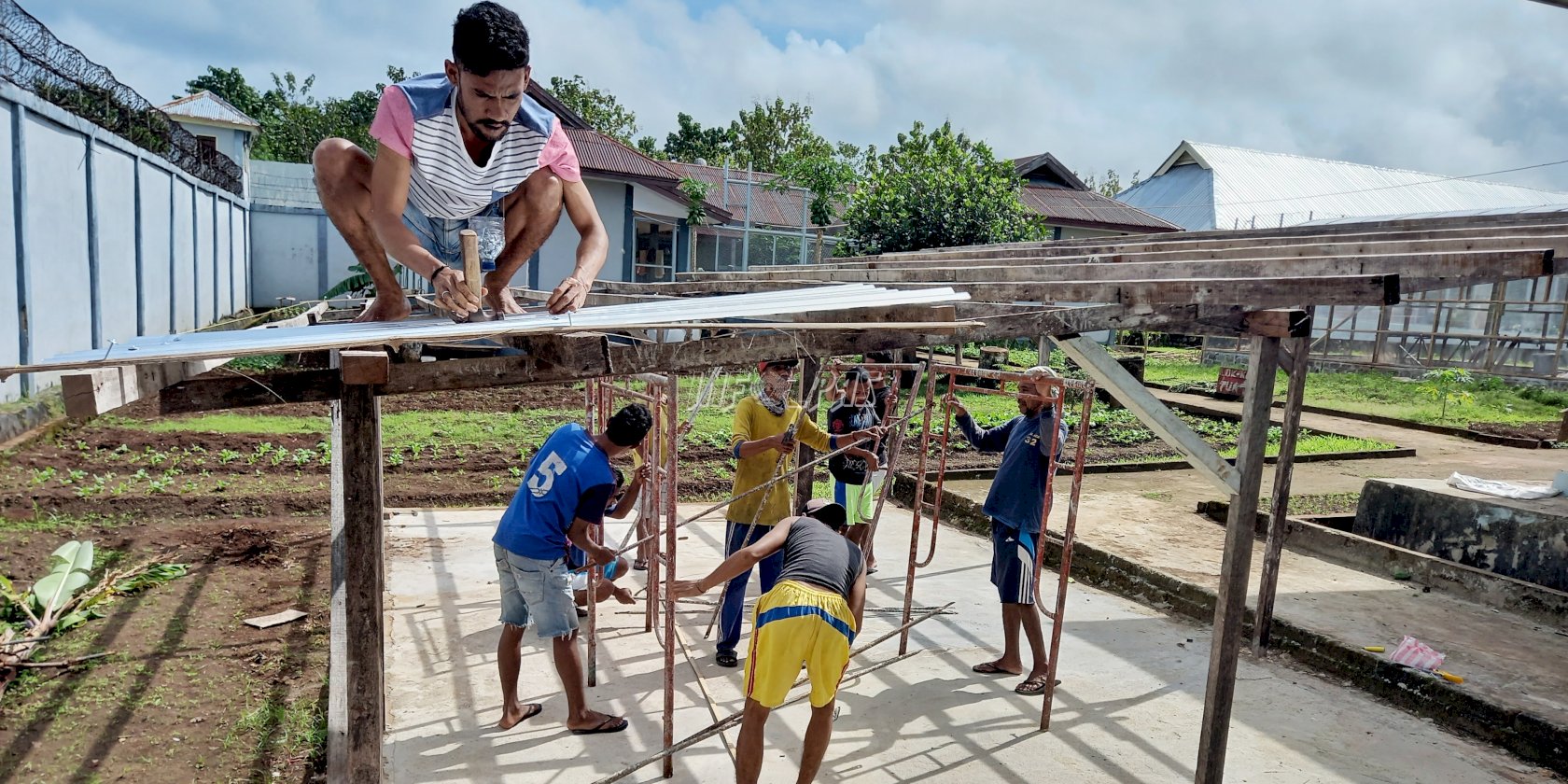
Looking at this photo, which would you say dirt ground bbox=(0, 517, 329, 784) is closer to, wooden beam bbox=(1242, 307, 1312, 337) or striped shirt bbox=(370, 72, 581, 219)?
striped shirt bbox=(370, 72, 581, 219)

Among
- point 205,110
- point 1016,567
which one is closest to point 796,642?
point 1016,567

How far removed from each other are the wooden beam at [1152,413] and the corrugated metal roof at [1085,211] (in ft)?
75.3

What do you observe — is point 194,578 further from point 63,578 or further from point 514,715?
point 514,715

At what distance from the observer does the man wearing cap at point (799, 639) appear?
13.2 ft

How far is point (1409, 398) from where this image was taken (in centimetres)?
1939

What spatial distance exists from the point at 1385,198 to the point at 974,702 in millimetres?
37028

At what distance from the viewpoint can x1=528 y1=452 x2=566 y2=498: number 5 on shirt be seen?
15.3ft

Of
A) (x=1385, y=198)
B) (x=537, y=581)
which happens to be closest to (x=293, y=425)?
(x=537, y=581)

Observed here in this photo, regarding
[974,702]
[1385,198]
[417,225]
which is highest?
[1385,198]

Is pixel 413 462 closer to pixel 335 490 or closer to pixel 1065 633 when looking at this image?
pixel 335 490

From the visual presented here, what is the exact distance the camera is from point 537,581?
4691 mm

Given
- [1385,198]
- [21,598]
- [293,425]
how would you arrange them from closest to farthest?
1. [21,598]
2. [293,425]
3. [1385,198]

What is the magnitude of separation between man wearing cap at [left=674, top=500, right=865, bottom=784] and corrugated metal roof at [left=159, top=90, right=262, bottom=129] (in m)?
32.2

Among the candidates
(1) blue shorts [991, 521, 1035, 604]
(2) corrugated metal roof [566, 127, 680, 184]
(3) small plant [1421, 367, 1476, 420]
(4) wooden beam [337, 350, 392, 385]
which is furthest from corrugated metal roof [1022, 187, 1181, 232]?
(4) wooden beam [337, 350, 392, 385]
